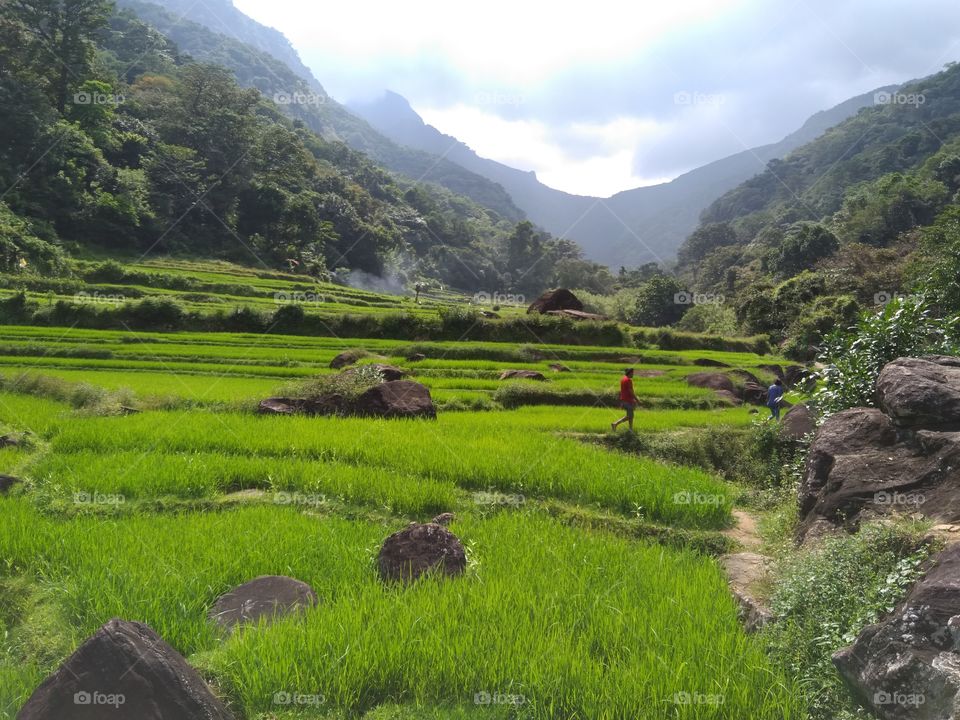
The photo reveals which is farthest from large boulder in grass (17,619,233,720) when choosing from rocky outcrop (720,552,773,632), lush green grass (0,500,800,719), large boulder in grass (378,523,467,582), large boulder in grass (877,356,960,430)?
large boulder in grass (877,356,960,430)

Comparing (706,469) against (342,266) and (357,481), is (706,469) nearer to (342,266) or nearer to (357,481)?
(357,481)

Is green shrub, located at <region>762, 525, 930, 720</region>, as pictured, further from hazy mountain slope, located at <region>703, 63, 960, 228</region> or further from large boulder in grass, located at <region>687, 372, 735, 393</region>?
hazy mountain slope, located at <region>703, 63, 960, 228</region>

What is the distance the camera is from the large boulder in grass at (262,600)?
4338mm

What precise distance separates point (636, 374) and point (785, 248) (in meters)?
42.6

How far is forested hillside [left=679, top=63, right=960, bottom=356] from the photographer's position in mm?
35156

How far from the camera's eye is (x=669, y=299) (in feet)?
189

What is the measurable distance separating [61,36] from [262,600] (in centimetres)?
7829

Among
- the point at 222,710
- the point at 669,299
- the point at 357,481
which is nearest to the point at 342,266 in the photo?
the point at 669,299

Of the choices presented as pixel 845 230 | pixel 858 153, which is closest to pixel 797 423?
pixel 845 230

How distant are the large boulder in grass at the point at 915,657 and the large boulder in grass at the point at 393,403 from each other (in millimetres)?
11089

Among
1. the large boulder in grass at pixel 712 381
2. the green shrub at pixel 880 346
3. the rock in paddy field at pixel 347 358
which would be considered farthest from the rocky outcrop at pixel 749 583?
the rock in paddy field at pixel 347 358

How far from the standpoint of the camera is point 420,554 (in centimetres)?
517

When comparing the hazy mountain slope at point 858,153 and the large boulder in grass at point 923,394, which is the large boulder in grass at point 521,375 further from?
the hazy mountain slope at point 858,153

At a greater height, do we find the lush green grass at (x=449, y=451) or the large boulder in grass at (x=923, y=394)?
the large boulder in grass at (x=923, y=394)
